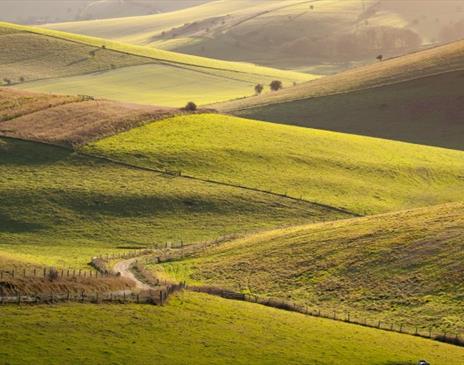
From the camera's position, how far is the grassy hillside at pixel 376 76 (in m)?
121

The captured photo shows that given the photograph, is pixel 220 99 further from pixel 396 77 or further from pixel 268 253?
pixel 268 253

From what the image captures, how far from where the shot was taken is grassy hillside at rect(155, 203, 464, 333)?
1751 inches

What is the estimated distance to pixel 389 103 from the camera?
114 meters

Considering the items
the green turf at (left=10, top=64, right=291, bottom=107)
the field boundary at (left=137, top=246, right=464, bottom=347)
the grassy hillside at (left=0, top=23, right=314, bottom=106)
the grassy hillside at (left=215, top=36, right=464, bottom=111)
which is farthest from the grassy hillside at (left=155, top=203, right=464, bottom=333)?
the grassy hillside at (left=0, top=23, right=314, bottom=106)

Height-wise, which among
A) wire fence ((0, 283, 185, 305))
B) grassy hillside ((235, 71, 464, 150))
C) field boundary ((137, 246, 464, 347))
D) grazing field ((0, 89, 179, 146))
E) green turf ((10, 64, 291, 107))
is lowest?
green turf ((10, 64, 291, 107))

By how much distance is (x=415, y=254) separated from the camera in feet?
164

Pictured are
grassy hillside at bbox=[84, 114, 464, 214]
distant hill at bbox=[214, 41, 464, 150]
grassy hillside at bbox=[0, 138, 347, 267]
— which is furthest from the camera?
distant hill at bbox=[214, 41, 464, 150]

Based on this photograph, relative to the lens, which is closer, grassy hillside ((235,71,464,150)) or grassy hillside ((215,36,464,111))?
grassy hillside ((235,71,464,150))

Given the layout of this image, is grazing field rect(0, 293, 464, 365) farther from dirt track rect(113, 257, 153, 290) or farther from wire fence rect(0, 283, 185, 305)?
dirt track rect(113, 257, 153, 290)

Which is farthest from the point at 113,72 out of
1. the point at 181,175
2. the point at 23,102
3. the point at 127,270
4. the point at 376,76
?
the point at 127,270

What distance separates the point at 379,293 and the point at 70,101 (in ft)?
162

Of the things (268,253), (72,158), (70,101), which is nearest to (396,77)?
(70,101)

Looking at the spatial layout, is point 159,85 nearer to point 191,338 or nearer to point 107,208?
point 107,208

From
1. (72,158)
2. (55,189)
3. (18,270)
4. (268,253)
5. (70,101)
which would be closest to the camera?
(18,270)
